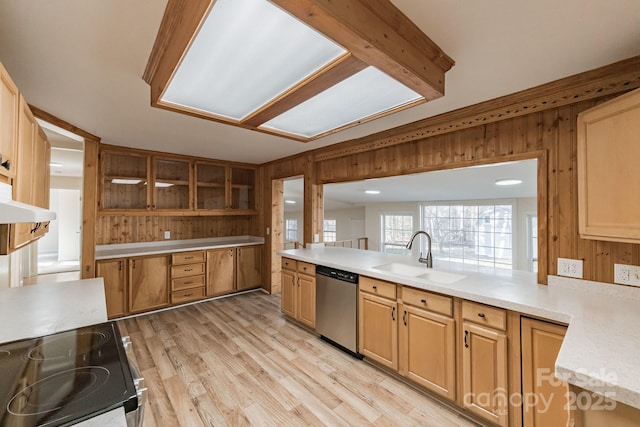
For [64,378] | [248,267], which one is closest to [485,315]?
[64,378]

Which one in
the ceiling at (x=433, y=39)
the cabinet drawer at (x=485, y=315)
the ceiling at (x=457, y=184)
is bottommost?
the cabinet drawer at (x=485, y=315)

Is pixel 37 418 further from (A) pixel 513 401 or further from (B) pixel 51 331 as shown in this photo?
(A) pixel 513 401

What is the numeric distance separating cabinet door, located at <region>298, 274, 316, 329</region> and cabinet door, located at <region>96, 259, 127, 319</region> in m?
2.36

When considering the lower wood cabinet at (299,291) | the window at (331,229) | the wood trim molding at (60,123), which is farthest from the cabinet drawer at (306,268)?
the window at (331,229)

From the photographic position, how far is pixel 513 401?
5.38 ft

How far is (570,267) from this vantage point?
71.1 inches

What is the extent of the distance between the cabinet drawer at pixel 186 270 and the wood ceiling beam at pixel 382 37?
382 centimetres

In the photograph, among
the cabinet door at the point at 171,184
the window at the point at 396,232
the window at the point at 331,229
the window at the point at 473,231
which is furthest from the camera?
the window at the point at 331,229

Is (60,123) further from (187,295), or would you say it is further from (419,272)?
(419,272)

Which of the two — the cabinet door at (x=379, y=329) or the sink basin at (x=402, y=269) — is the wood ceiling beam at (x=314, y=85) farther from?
the cabinet door at (x=379, y=329)

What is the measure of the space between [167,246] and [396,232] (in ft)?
18.2

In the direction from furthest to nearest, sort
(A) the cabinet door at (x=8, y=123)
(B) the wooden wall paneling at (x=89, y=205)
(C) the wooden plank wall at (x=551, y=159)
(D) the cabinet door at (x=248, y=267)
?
1. (D) the cabinet door at (x=248, y=267)
2. (B) the wooden wall paneling at (x=89, y=205)
3. (C) the wooden plank wall at (x=551, y=159)
4. (A) the cabinet door at (x=8, y=123)

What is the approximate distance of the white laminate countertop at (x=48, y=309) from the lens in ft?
4.48

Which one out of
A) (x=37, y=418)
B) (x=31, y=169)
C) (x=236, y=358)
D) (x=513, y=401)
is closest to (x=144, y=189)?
(x=31, y=169)
